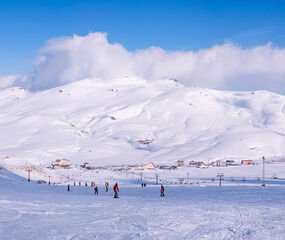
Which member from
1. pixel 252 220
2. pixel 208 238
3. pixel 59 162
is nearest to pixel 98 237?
pixel 208 238

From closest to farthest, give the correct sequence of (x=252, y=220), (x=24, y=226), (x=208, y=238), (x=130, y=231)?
1. (x=208, y=238)
2. (x=130, y=231)
3. (x=24, y=226)
4. (x=252, y=220)

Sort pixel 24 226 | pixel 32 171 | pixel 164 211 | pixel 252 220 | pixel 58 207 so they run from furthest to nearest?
pixel 32 171
pixel 58 207
pixel 164 211
pixel 252 220
pixel 24 226

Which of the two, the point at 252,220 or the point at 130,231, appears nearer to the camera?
the point at 130,231

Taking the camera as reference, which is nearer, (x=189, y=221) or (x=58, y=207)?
(x=189, y=221)

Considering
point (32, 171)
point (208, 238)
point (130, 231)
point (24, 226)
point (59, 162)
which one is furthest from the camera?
point (59, 162)

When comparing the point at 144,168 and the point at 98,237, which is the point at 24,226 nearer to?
the point at 98,237

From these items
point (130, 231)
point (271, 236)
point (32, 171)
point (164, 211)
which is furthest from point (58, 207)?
point (32, 171)

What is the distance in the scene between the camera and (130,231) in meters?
14.5

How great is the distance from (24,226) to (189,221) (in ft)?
23.8

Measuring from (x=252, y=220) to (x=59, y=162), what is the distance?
473ft

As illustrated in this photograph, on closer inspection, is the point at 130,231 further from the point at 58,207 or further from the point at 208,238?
the point at 58,207

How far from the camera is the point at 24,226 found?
51.3ft

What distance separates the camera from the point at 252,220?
16922mm

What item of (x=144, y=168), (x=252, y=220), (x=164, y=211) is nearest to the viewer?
(x=252, y=220)
